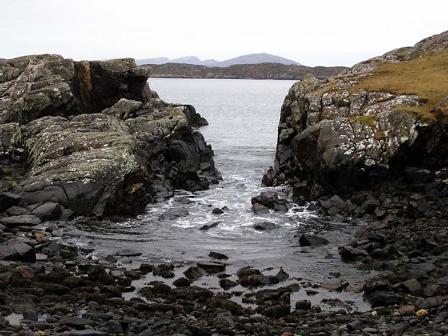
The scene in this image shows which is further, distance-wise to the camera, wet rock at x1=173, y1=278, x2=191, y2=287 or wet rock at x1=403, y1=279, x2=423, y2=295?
wet rock at x1=173, y1=278, x2=191, y2=287

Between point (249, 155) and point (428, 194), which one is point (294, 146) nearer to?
point (428, 194)

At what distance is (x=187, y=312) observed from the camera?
1906cm

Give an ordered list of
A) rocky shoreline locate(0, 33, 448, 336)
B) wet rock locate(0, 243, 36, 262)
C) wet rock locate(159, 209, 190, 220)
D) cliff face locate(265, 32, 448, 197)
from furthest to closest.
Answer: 1. cliff face locate(265, 32, 448, 197)
2. wet rock locate(159, 209, 190, 220)
3. wet rock locate(0, 243, 36, 262)
4. rocky shoreline locate(0, 33, 448, 336)

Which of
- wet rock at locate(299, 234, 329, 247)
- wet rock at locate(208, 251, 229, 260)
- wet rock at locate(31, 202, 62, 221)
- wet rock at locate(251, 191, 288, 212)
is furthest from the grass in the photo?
wet rock at locate(31, 202, 62, 221)

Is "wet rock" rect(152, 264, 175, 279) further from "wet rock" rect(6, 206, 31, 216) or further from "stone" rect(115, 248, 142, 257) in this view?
"wet rock" rect(6, 206, 31, 216)

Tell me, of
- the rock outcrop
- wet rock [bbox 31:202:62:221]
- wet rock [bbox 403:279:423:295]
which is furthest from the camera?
the rock outcrop

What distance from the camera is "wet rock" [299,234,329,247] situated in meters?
29.2

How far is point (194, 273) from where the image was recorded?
2381 centimetres

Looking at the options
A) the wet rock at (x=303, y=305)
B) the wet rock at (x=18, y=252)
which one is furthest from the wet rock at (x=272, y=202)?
the wet rock at (x=18, y=252)

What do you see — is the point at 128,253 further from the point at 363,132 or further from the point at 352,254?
the point at 363,132

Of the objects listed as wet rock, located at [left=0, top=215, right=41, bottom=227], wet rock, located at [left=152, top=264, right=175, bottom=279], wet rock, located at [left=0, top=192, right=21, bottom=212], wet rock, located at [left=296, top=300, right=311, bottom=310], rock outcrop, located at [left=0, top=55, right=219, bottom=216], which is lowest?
wet rock, located at [left=152, top=264, right=175, bottom=279]

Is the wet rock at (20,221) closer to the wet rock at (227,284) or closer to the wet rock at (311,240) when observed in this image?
the wet rock at (227,284)

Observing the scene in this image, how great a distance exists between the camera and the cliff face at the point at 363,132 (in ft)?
123

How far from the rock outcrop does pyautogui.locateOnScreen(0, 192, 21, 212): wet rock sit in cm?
70
